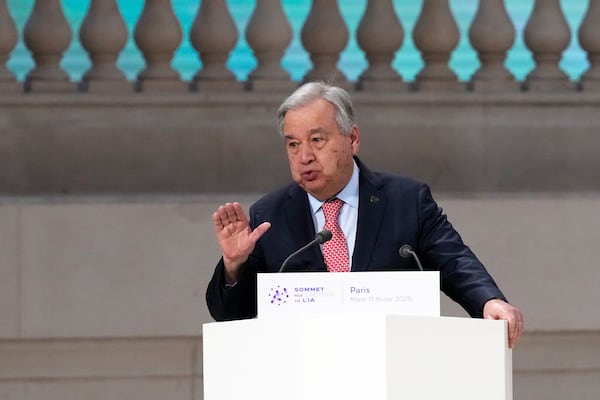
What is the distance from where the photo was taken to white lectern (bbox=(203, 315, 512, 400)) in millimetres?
4625

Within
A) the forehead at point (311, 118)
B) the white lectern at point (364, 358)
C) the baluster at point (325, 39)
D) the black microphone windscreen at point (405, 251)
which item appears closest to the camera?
the white lectern at point (364, 358)

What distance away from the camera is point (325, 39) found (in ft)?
23.1

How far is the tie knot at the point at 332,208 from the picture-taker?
5441 millimetres

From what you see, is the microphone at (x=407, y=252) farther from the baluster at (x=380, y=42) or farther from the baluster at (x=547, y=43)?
the baluster at (x=547, y=43)

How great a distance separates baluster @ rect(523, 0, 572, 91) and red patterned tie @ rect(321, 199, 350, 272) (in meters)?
1.97

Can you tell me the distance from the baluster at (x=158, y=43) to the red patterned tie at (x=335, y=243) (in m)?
1.72

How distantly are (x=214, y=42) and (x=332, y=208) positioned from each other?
1.72 meters

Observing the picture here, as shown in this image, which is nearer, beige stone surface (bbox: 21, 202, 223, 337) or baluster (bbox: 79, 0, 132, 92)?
beige stone surface (bbox: 21, 202, 223, 337)

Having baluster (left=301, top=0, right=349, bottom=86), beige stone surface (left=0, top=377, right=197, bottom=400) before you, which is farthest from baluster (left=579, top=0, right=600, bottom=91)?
beige stone surface (left=0, top=377, right=197, bottom=400)

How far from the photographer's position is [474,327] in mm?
4785

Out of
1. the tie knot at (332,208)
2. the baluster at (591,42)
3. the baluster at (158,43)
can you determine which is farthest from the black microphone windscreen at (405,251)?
the baluster at (591,42)

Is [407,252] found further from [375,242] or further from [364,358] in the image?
[364,358]

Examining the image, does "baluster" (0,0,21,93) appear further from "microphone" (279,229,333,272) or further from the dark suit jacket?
"microphone" (279,229,333,272)

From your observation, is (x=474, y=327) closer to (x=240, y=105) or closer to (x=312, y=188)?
(x=312, y=188)
